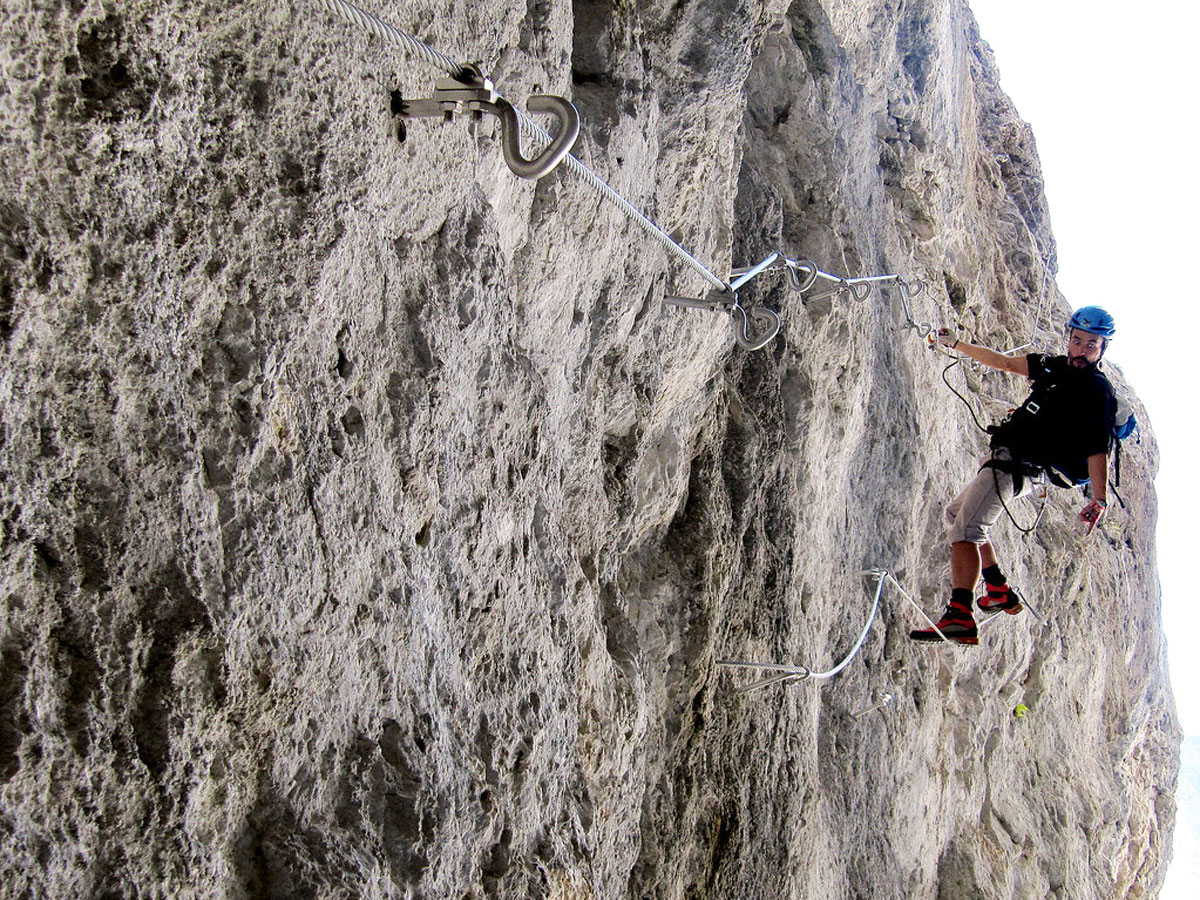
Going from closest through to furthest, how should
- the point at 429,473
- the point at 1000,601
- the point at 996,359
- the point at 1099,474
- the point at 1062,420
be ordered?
the point at 429,473 < the point at 1099,474 < the point at 1062,420 < the point at 1000,601 < the point at 996,359

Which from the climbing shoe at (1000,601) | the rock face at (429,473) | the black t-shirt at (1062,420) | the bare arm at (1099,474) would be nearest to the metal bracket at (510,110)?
the rock face at (429,473)

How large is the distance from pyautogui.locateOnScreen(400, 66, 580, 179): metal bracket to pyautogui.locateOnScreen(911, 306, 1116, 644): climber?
3.79 m

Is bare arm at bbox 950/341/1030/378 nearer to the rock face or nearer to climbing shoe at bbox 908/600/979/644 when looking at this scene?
the rock face

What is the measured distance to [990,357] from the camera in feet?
17.1

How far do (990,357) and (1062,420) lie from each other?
54 cm

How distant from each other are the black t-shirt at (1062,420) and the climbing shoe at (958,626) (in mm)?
870

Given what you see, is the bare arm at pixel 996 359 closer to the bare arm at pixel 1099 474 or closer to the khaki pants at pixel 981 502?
the khaki pants at pixel 981 502

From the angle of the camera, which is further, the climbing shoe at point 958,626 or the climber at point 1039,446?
the climbing shoe at point 958,626

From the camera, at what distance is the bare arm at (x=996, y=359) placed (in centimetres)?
508

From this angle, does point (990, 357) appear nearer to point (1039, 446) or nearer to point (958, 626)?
point (1039, 446)

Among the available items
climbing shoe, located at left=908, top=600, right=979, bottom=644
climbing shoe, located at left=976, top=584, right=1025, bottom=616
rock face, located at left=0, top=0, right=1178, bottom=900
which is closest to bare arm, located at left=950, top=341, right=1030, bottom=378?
rock face, located at left=0, top=0, right=1178, bottom=900

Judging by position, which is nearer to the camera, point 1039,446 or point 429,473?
point 429,473

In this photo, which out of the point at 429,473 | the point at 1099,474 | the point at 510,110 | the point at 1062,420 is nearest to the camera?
the point at 510,110

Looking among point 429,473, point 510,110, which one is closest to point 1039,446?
point 429,473
